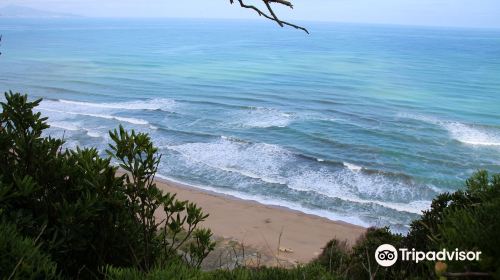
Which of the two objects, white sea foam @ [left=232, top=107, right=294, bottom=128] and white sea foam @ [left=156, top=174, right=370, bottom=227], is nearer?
white sea foam @ [left=156, top=174, right=370, bottom=227]

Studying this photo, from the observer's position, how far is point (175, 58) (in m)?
64.2

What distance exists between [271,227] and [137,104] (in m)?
21.4

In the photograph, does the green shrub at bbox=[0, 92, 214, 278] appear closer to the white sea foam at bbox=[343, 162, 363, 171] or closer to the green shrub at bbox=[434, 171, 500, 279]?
the green shrub at bbox=[434, 171, 500, 279]

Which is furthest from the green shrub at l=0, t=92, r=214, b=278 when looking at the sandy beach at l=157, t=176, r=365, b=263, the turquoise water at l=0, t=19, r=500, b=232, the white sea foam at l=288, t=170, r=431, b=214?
the white sea foam at l=288, t=170, r=431, b=214

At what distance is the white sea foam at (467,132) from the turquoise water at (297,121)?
0.07 metres

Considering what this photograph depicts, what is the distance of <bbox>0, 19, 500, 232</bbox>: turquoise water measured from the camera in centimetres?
1905

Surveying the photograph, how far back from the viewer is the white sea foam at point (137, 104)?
32719mm

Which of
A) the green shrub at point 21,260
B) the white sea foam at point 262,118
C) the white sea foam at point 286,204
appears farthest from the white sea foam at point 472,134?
the green shrub at point 21,260

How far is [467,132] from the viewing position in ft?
92.3

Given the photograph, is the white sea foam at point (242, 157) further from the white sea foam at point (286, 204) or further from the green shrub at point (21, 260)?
A: the green shrub at point (21, 260)

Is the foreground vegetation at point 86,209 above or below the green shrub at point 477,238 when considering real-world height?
below

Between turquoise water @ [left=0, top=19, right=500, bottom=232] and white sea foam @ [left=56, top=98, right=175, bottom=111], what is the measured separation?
0.46 ft

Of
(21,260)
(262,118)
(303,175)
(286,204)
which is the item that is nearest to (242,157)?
(303,175)

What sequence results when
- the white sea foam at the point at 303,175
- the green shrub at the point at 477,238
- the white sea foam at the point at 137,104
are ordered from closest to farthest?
1. the green shrub at the point at 477,238
2. the white sea foam at the point at 303,175
3. the white sea foam at the point at 137,104
